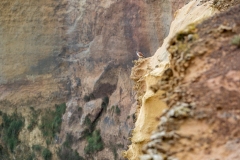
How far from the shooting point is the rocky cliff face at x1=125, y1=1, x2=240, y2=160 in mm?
4156

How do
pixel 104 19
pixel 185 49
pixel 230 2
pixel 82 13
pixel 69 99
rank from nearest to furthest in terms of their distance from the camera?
pixel 185 49, pixel 230 2, pixel 104 19, pixel 82 13, pixel 69 99

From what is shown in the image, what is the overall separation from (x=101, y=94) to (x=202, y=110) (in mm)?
19090

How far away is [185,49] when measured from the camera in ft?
15.9

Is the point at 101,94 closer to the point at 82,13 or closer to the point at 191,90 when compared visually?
the point at 82,13

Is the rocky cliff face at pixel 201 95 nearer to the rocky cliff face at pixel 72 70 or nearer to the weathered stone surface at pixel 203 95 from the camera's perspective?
the weathered stone surface at pixel 203 95

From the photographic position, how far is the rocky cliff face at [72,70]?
21.0 m

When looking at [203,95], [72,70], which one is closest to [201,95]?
[203,95]

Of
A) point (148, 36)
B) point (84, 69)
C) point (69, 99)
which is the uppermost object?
point (148, 36)

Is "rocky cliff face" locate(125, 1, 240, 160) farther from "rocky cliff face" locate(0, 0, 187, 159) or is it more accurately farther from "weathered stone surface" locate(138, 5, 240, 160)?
"rocky cliff face" locate(0, 0, 187, 159)

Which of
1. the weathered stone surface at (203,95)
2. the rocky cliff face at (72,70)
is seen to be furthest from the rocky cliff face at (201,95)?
the rocky cliff face at (72,70)

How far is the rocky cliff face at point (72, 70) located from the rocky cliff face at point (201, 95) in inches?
543

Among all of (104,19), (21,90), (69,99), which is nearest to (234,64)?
(104,19)

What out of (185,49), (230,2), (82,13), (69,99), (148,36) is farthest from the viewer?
(69,99)

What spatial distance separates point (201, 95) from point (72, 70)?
2191cm
